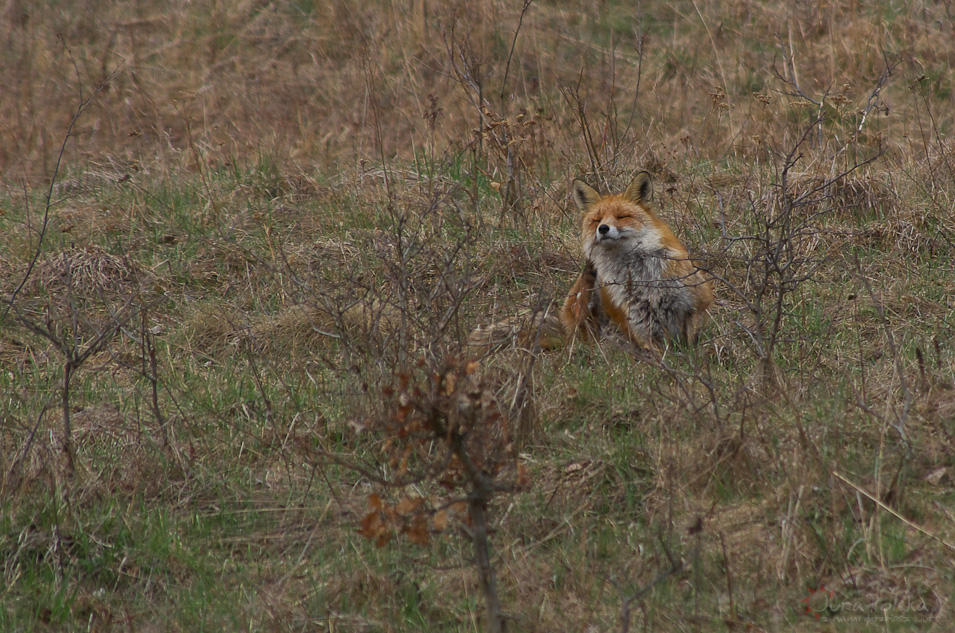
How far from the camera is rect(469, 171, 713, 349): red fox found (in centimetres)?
629

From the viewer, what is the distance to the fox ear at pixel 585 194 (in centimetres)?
683

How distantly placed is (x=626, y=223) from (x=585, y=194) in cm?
56

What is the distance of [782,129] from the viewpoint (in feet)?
29.8

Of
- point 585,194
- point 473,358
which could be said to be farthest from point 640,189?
point 473,358

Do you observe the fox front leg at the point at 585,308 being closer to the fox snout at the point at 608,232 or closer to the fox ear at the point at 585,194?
the fox snout at the point at 608,232

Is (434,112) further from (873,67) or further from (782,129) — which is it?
(873,67)

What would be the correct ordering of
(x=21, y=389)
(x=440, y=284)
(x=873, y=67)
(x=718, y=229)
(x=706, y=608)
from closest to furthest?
(x=706, y=608) → (x=440, y=284) → (x=21, y=389) → (x=718, y=229) → (x=873, y=67)

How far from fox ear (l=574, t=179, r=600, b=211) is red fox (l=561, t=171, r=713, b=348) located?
58 mm

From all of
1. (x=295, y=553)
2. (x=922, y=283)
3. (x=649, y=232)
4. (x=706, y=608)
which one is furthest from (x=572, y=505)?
(x=922, y=283)

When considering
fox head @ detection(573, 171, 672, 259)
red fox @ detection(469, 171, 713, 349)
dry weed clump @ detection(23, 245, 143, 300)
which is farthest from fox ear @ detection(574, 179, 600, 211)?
dry weed clump @ detection(23, 245, 143, 300)

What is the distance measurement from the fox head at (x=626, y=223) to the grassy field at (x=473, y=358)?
1.64ft

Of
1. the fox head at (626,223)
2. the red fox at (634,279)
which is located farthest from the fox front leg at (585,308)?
the fox head at (626,223)

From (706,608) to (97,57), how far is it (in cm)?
1249

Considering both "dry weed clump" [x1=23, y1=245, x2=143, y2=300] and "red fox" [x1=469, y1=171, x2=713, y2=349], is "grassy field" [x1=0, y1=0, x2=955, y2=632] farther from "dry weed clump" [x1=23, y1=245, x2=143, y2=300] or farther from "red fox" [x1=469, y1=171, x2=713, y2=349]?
"red fox" [x1=469, y1=171, x2=713, y2=349]
